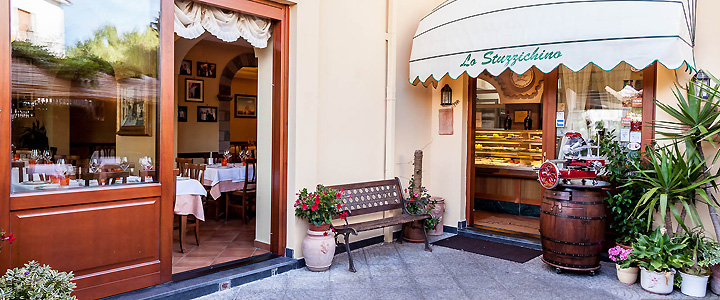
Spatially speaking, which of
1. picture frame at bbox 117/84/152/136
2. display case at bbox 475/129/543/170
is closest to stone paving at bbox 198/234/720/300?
picture frame at bbox 117/84/152/136

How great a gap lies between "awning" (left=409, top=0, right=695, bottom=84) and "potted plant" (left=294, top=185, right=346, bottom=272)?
2.08 meters

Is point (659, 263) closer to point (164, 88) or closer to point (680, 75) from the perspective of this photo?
point (680, 75)

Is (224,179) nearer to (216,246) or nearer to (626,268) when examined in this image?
(216,246)

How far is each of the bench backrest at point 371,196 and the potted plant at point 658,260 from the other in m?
2.68

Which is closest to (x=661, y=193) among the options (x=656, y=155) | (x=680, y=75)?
(x=656, y=155)

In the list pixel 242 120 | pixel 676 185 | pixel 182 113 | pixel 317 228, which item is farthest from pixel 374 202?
pixel 242 120

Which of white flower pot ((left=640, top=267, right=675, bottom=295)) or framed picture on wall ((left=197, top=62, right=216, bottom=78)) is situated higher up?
framed picture on wall ((left=197, top=62, right=216, bottom=78))

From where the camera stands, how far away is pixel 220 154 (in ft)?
33.0

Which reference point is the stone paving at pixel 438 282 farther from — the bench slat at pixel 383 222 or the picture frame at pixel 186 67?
the picture frame at pixel 186 67

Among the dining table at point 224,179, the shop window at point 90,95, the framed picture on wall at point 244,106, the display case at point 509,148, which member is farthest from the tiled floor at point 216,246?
→ the framed picture on wall at point 244,106

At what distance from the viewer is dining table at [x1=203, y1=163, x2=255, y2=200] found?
22.1 ft

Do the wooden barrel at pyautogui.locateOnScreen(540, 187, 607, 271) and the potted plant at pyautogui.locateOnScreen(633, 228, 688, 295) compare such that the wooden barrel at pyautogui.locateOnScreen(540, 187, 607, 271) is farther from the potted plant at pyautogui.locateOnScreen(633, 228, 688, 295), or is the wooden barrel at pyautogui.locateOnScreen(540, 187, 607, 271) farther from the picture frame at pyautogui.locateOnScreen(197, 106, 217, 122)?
the picture frame at pyautogui.locateOnScreen(197, 106, 217, 122)

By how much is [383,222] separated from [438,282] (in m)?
1.09

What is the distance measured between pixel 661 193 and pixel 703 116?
776 millimetres
